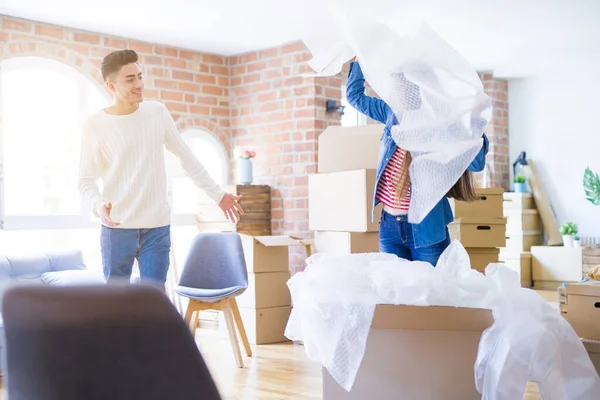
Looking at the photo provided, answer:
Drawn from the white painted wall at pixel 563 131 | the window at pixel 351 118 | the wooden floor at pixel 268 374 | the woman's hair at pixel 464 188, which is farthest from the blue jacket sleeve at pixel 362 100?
the white painted wall at pixel 563 131

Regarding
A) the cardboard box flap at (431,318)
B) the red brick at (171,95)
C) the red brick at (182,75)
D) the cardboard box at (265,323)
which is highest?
the red brick at (182,75)

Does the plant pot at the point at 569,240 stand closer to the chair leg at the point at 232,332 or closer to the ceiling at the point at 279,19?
the ceiling at the point at 279,19

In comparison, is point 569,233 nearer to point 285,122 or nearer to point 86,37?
point 285,122

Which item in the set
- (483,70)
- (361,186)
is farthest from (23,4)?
(483,70)

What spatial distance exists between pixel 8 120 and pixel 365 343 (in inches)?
142

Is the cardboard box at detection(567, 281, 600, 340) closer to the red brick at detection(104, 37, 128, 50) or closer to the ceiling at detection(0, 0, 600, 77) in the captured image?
the ceiling at detection(0, 0, 600, 77)

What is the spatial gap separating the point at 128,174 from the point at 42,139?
8.95 feet

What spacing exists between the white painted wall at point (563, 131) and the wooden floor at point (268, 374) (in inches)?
152

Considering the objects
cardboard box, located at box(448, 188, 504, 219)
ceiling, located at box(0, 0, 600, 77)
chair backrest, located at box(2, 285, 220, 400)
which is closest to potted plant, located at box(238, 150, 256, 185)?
ceiling, located at box(0, 0, 600, 77)

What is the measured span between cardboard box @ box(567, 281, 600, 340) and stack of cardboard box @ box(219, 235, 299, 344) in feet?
7.13

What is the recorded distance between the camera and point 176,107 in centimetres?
557

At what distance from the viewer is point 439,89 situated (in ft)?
7.00

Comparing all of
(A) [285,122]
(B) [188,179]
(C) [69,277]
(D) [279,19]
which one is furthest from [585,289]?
(B) [188,179]

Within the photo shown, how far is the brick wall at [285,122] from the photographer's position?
538 cm
